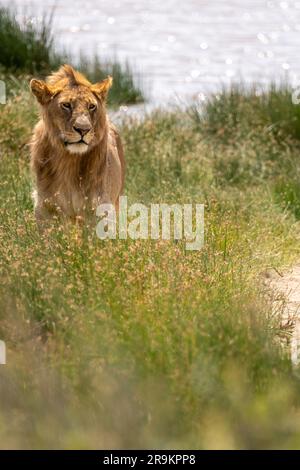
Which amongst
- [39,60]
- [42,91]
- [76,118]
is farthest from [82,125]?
[39,60]

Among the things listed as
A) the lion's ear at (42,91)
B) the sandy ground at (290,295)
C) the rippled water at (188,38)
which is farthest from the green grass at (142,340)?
the rippled water at (188,38)

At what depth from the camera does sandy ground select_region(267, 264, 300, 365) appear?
6.41m

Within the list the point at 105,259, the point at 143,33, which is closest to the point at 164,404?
the point at 105,259

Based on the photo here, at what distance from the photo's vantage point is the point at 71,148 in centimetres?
714

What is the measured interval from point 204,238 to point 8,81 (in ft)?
19.8

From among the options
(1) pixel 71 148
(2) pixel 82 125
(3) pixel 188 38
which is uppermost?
(2) pixel 82 125

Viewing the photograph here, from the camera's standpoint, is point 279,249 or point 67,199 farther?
point 279,249

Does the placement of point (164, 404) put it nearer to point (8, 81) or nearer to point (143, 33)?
point (8, 81)

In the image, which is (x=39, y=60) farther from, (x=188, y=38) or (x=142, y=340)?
(x=142, y=340)

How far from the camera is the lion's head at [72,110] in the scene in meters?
7.07

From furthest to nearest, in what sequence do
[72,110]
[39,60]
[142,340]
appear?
[39,60]
[72,110]
[142,340]

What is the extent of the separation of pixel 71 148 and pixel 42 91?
434 mm

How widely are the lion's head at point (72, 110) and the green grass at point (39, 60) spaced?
22.9ft

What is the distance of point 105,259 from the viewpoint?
6.19m
